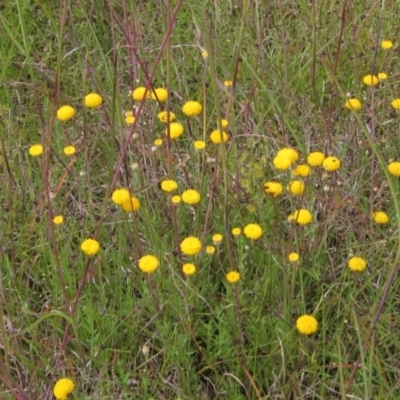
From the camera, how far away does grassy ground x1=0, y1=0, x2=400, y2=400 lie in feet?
4.57

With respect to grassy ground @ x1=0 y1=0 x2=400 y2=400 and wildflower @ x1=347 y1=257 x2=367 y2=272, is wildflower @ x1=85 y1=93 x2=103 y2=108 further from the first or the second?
wildflower @ x1=347 y1=257 x2=367 y2=272

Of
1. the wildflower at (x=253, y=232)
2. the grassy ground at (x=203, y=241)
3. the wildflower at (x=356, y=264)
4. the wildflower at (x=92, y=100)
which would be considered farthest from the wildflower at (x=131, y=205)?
the wildflower at (x=356, y=264)

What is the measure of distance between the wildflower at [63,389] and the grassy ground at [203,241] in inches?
1.2

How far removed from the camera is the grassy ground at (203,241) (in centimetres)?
139

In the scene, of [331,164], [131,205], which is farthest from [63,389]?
[331,164]

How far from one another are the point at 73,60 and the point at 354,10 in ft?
3.11

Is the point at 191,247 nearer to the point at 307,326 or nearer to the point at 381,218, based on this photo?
the point at 307,326

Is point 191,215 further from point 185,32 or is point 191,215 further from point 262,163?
point 185,32

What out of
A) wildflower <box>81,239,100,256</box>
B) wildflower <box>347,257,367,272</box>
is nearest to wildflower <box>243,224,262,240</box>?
wildflower <box>347,257,367,272</box>

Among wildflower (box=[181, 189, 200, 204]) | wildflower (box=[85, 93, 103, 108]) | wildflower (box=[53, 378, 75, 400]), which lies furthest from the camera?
wildflower (box=[85, 93, 103, 108])

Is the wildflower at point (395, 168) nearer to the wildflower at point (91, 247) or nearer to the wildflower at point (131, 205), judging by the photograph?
the wildflower at point (131, 205)

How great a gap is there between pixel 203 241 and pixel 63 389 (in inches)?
17.3

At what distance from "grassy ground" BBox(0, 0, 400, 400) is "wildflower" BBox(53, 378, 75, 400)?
0.03m

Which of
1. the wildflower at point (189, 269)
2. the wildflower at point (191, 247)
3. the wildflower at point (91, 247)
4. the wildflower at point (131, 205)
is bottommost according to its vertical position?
the wildflower at point (189, 269)
